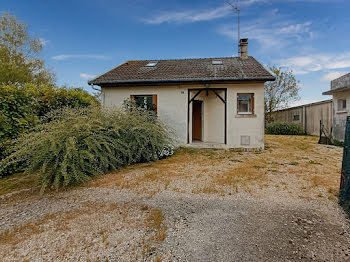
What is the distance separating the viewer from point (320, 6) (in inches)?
368

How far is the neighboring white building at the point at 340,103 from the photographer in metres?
10.1

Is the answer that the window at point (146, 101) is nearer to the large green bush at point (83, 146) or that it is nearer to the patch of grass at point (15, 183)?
the large green bush at point (83, 146)

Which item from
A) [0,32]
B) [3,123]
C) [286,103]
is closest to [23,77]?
[0,32]

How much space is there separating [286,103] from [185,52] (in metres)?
12.2

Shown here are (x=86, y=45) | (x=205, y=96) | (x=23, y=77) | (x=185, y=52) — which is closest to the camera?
(x=205, y=96)

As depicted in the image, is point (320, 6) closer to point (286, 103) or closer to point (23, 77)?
point (286, 103)

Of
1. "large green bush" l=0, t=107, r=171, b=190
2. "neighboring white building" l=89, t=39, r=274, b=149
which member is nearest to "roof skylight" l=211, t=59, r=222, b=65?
"neighboring white building" l=89, t=39, r=274, b=149

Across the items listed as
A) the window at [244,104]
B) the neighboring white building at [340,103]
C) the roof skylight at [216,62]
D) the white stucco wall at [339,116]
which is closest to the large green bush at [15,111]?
the window at [244,104]

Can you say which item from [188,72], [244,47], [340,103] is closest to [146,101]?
[188,72]

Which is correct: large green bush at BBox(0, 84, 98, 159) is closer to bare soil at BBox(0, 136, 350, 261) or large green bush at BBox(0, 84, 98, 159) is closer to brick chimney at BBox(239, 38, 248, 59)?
bare soil at BBox(0, 136, 350, 261)

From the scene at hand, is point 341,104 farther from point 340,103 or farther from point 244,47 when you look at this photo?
point 244,47

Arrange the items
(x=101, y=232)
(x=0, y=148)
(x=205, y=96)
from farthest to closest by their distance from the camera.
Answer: (x=205, y=96), (x=0, y=148), (x=101, y=232)

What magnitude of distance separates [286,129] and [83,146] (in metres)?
16.5

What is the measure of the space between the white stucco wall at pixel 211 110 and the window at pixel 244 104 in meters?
0.25
